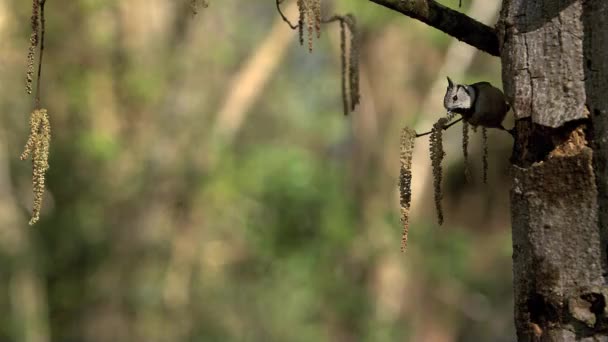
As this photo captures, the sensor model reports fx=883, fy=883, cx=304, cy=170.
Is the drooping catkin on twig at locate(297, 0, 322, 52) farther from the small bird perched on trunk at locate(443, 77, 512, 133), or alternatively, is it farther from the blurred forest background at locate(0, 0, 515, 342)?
the blurred forest background at locate(0, 0, 515, 342)

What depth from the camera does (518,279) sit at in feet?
4.35

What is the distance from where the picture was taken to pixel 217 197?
277 inches

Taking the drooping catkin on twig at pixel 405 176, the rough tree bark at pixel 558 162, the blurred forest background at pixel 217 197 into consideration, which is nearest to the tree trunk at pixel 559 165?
the rough tree bark at pixel 558 162

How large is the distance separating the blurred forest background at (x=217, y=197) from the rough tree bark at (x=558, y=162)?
184 inches

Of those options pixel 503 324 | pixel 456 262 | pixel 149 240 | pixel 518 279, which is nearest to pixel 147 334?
pixel 149 240

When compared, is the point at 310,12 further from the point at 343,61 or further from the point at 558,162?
the point at 558,162

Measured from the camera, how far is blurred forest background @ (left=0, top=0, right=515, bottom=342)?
6562 mm

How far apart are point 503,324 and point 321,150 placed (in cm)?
291

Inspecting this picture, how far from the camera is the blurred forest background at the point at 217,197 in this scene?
656 centimetres

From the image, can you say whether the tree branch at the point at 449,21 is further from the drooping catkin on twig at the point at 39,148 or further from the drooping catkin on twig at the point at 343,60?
the drooping catkin on twig at the point at 39,148

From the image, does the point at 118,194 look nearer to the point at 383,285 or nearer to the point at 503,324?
the point at 383,285

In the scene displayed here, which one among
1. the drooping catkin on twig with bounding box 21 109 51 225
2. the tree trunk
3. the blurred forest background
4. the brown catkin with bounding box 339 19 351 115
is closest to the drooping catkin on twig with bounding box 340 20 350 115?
the brown catkin with bounding box 339 19 351 115

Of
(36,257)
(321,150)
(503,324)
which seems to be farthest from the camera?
(321,150)

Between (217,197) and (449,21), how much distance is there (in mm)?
5759
